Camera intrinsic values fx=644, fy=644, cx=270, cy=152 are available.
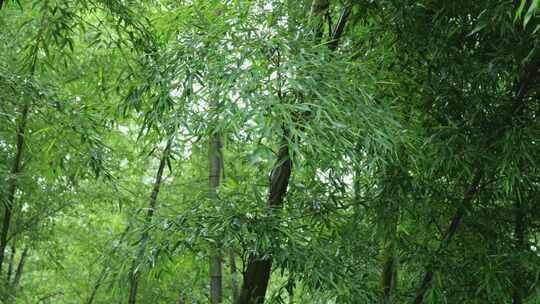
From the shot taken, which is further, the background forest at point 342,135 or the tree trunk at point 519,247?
the tree trunk at point 519,247

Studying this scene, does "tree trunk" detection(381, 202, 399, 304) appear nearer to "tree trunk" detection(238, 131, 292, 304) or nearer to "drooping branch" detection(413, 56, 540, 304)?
"drooping branch" detection(413, 56, 540, 304)

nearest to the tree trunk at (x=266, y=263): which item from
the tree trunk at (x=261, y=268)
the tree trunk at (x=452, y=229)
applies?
the tree trunk at (x=261, y=268)

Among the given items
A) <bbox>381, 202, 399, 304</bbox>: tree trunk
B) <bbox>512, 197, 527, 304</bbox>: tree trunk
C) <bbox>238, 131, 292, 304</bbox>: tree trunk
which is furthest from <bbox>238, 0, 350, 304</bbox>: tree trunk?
<bbox>512, 197, 527, 304</bbox>: tree trunk

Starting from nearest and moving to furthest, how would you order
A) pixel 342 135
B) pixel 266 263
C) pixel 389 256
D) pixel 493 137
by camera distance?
1. pixel 342 135
2. pixel 493 137
3. pixel 266 263
4. pixel 389 256

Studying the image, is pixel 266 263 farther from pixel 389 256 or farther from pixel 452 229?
pixel 452 229

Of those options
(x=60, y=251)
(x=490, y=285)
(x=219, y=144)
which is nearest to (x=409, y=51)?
(x=490, y=285)

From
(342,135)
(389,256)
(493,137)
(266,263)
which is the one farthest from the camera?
(389,256)

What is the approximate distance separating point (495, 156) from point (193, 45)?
4.07ft

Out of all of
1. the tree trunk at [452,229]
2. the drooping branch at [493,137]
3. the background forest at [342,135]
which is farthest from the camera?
the tree trunk at [452,229]

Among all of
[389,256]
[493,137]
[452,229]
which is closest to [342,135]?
[493,137]

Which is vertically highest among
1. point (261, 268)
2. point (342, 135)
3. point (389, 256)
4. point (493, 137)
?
point (493, 137)

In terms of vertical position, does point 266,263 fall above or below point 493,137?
below

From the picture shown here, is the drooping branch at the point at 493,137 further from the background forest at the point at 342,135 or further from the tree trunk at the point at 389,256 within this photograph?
the tree trunk at the point at 389,256

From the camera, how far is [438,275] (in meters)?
2.62
